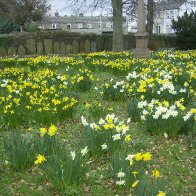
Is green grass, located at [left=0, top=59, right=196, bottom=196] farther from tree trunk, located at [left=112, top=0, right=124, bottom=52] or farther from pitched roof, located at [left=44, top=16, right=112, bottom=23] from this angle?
pitched roof, located at [left=44, top=16, right=112, bottom=23]

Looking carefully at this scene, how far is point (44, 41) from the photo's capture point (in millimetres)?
21641

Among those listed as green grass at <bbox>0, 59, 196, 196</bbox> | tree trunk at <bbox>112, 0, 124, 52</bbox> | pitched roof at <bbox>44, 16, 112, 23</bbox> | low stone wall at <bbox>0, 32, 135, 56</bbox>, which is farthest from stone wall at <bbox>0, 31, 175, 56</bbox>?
pitched roof at <bbox>44, 16, 112, 23</bbox>

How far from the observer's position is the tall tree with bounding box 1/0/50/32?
1491 inches

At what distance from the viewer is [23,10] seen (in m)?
38.8

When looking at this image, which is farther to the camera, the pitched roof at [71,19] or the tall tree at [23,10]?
the pitched roof at [71,19]

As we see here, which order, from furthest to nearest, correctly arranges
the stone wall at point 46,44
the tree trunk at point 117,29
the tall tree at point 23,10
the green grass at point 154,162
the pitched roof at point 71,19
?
the pitched roof at point 71,19
the tall tree at point 23,10
the stone wall at point 46,44
the tree trunk at point 117,29
the green grass at point 154,162

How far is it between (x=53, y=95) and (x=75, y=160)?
10.3ft

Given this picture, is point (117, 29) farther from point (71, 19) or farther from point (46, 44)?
point (71, 19)

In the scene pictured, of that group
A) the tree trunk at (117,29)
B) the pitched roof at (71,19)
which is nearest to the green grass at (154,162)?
the tree trunk at (117,29)

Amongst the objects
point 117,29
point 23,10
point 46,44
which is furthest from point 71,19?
point 117,29

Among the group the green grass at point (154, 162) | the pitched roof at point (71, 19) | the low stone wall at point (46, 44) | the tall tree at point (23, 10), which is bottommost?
the green grass at point (154, 162)

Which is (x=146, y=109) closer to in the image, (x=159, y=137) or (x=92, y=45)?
(x=159, y=137)

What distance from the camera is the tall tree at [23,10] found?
3788 centimetres

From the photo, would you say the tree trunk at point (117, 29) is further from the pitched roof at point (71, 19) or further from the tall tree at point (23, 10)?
the pitched roof at point (71, 19)
